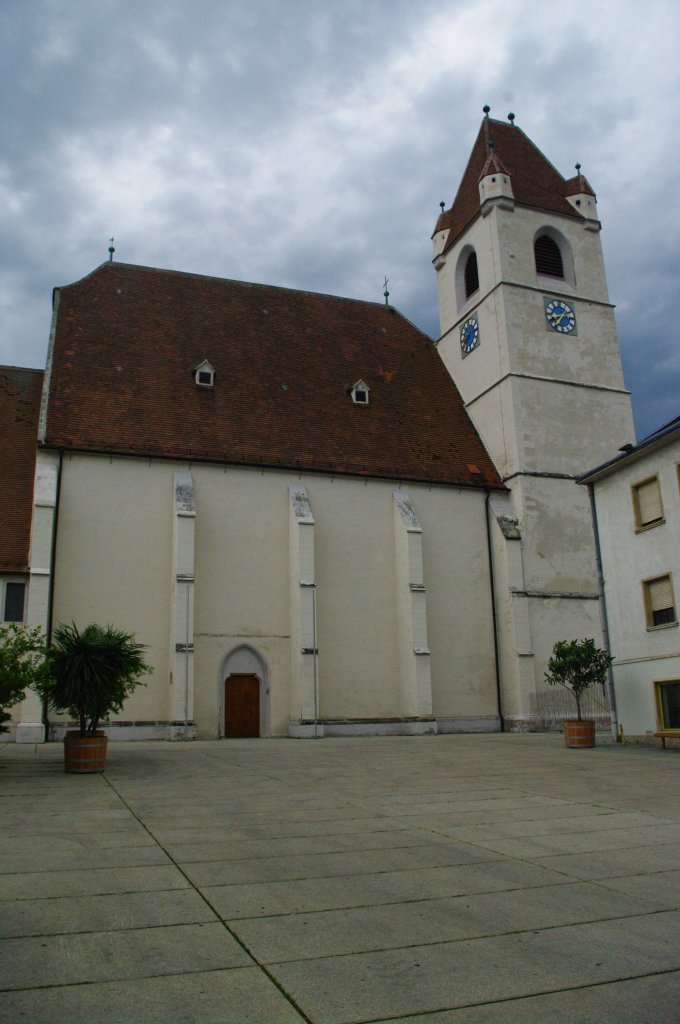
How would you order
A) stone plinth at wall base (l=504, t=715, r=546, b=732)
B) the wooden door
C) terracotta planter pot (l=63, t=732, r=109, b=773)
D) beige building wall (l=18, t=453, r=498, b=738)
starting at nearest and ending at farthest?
terracotta planter pot (l=63, t=732, r=109, b=773), beige building wall (l=18, t=453, r=498, b=738), the wooden door, stone plinth at wall base (l=504, t=715, r=546, b=732)

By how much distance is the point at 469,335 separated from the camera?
3212 cm

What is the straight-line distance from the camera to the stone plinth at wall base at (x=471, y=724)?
25.9m

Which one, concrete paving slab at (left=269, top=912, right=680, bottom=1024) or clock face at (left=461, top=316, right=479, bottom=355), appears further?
clock face at (left=461, top=316, right=479, bottom=355)

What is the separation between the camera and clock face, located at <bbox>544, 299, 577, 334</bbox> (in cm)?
3097

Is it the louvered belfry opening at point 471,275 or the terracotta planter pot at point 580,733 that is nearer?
the terracotta planter pot at point 580,733

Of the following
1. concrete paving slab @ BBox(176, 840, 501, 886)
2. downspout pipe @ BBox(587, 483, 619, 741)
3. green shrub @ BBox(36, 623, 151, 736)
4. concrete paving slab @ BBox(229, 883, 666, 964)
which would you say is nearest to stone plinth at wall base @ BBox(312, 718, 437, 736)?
downspout pipe @ BBox(587, 483, 619, 741)

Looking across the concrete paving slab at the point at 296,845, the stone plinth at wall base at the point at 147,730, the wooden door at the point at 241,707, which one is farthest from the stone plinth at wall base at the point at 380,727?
the concrete paving slab at the point at 296,845

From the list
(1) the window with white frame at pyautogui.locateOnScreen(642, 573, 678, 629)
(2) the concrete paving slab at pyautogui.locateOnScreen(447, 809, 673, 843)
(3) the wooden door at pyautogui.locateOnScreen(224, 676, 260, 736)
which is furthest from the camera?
(3) the wooden door at pyautogui.locateOnScreen(224, 676, 260, 736)

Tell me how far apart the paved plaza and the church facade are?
12.2 m

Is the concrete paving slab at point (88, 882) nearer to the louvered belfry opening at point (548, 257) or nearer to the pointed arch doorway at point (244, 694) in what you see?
the pointed arch doorway at point (244, 694)

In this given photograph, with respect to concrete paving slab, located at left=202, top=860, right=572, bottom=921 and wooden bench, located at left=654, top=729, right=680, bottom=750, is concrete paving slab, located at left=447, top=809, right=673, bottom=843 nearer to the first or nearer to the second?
concrete paving slab, located at left=202, top=860, right=572, bottom=921

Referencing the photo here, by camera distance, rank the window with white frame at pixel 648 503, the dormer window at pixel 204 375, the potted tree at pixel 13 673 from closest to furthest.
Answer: the potted tree at pixel 13 673 → the window with white frame at pixel 648 503 → the dormer window at pixel 204 375

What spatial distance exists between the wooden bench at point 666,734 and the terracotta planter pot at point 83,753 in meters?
12.0

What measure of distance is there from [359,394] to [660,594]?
1336 centimetres
